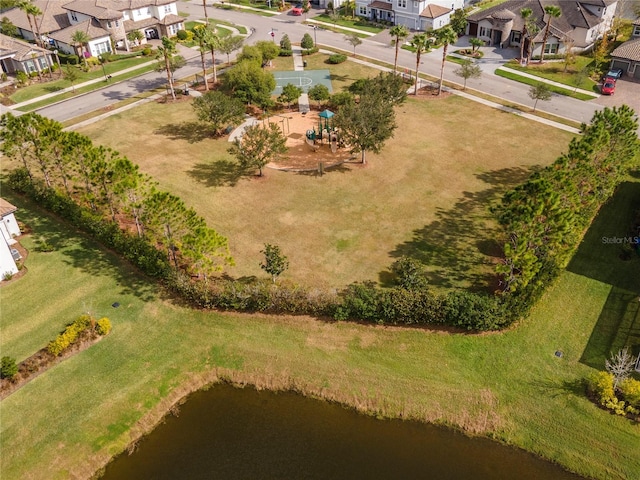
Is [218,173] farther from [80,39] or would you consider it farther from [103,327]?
[80,39]

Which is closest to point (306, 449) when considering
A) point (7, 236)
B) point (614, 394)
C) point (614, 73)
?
point (614, 394)

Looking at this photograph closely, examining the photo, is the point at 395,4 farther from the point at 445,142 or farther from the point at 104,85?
the point at 104,85

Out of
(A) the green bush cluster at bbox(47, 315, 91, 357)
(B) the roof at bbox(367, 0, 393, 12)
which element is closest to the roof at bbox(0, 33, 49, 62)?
(B) the roof at bbox(367, 0, 393, 12)

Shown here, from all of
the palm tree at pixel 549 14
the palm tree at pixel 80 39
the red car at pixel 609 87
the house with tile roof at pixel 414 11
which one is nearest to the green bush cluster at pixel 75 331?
the palm tree at pixel 80 39

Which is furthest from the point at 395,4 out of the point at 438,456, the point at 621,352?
the point at 438,456

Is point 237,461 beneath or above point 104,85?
beneath

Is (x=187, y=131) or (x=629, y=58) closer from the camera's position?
(x=187, y=131)

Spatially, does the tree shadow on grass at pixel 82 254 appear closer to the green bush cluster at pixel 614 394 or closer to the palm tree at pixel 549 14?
the green bush cluster at pixel 614 394
